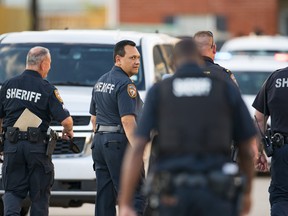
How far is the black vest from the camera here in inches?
227

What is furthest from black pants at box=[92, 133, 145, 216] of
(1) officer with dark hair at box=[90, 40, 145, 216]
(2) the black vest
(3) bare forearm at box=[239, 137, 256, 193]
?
(2) the black vest

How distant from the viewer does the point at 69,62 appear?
11.3m

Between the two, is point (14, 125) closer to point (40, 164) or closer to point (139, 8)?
point (40, 164)

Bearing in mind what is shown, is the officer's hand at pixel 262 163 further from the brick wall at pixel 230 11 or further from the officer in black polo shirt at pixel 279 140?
the brick wall at pixel 230 11

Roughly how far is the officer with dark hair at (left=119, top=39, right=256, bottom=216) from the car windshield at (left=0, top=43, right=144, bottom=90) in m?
5.25

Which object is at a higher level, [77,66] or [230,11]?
[230,11]

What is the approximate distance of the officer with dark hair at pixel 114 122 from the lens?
8930mm

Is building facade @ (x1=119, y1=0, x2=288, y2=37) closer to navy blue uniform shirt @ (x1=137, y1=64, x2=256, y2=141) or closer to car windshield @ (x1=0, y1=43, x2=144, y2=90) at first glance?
car windshield @ (x1=0, y1=43, x2=144, y2=90)

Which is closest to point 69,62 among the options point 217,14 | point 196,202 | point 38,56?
point 38,56

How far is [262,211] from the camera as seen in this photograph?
12.1 m

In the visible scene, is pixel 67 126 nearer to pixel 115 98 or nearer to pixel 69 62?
pixel 115 98

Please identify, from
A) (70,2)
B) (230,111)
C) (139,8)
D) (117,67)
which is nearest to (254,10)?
(139,8)

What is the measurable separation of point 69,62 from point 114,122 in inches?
94.1

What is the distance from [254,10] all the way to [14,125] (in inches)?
1331
